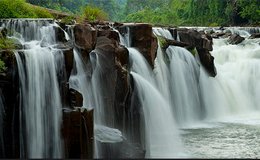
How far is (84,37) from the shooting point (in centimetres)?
1340

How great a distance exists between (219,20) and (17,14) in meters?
34.2

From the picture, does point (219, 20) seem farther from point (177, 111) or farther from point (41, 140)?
point (41, 140)

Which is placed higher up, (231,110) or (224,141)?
(231,110)

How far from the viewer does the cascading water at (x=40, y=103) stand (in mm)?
10812

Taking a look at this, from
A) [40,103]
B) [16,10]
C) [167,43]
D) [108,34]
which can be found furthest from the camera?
[167,43]

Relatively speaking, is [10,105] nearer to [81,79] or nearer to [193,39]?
[81,79]

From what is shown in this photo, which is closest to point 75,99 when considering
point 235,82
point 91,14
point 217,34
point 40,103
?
point 40,103

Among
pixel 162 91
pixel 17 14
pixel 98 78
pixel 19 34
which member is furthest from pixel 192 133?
pixel 17 14

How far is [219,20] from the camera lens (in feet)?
163

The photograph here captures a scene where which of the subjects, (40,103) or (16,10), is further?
(16,10)

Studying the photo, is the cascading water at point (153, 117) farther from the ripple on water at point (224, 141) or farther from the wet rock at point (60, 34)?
the wet rock at point (60, 34)

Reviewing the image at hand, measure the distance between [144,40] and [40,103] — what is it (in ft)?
22.5

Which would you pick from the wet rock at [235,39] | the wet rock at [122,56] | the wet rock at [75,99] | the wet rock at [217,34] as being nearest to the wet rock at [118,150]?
the wet rock at [75,99]

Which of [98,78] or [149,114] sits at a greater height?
[98,78]
